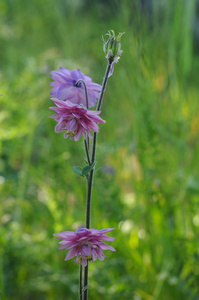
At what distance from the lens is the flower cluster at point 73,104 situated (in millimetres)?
631

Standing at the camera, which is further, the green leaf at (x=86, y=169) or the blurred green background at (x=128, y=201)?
the blurred green background at (x=128, y=201)

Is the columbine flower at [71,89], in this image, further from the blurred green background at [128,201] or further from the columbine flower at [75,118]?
the blurred green background at [128,201]

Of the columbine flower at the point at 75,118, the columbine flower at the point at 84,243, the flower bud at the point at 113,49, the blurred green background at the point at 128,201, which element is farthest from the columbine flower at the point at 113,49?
the blurred green background at the point at 128,201

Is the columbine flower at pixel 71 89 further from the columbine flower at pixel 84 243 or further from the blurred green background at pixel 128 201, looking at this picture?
the blurred green background at pixel 128 201

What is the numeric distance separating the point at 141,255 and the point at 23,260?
40cm

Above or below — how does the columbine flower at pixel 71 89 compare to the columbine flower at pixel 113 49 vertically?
below

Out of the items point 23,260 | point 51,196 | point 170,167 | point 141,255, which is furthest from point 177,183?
point 23,260

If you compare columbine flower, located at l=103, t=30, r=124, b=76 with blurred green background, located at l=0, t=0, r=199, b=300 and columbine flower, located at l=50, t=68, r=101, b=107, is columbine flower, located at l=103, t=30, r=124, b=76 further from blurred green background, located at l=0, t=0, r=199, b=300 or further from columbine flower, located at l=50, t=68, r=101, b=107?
blurred green background, located at l=0, t=0, r=199, b=300

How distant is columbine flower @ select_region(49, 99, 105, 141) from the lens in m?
0.63

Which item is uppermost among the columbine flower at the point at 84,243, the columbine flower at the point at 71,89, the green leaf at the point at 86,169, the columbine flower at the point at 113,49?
the columbine flower at the point at 113,49

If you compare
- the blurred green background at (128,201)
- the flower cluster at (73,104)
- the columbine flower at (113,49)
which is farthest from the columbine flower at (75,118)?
the blurred green background at (128,201)

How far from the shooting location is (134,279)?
4.32 ft

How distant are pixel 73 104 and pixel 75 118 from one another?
39 mm

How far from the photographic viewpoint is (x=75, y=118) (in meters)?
0.66
